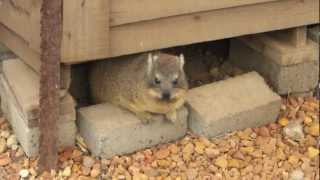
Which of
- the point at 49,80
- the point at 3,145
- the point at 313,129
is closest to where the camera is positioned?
the point at 49,80

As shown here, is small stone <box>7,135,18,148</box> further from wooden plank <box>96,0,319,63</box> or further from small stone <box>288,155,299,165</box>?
small stone <box>288,155,299,165</box>

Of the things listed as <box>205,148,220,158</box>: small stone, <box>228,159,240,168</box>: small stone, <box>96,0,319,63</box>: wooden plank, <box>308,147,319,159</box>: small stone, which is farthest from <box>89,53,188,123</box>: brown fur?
<box>308,147,319,159</box>: small stone

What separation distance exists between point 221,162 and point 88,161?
2.25ft

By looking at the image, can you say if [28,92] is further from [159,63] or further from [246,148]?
[246,148]

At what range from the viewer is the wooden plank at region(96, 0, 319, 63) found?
362 centimetres

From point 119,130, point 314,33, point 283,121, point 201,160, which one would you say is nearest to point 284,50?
point 314,33

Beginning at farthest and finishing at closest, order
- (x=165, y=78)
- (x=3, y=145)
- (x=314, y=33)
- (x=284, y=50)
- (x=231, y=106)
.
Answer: (x=314, y=33), (x=284, y=50), (x=231, y=106), (x=3, y=145), (x=165, y=78)

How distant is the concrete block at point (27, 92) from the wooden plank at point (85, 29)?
270 millimetres

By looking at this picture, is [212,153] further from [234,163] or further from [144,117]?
[144,117]

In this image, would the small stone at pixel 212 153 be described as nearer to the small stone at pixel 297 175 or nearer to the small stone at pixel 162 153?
the small stone at pixel 162 153

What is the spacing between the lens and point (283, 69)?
4207 millimetres

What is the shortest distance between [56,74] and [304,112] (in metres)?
1.60

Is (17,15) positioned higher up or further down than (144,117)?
higher up

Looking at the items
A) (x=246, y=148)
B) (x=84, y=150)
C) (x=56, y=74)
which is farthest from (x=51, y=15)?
(x=246, y=148)
